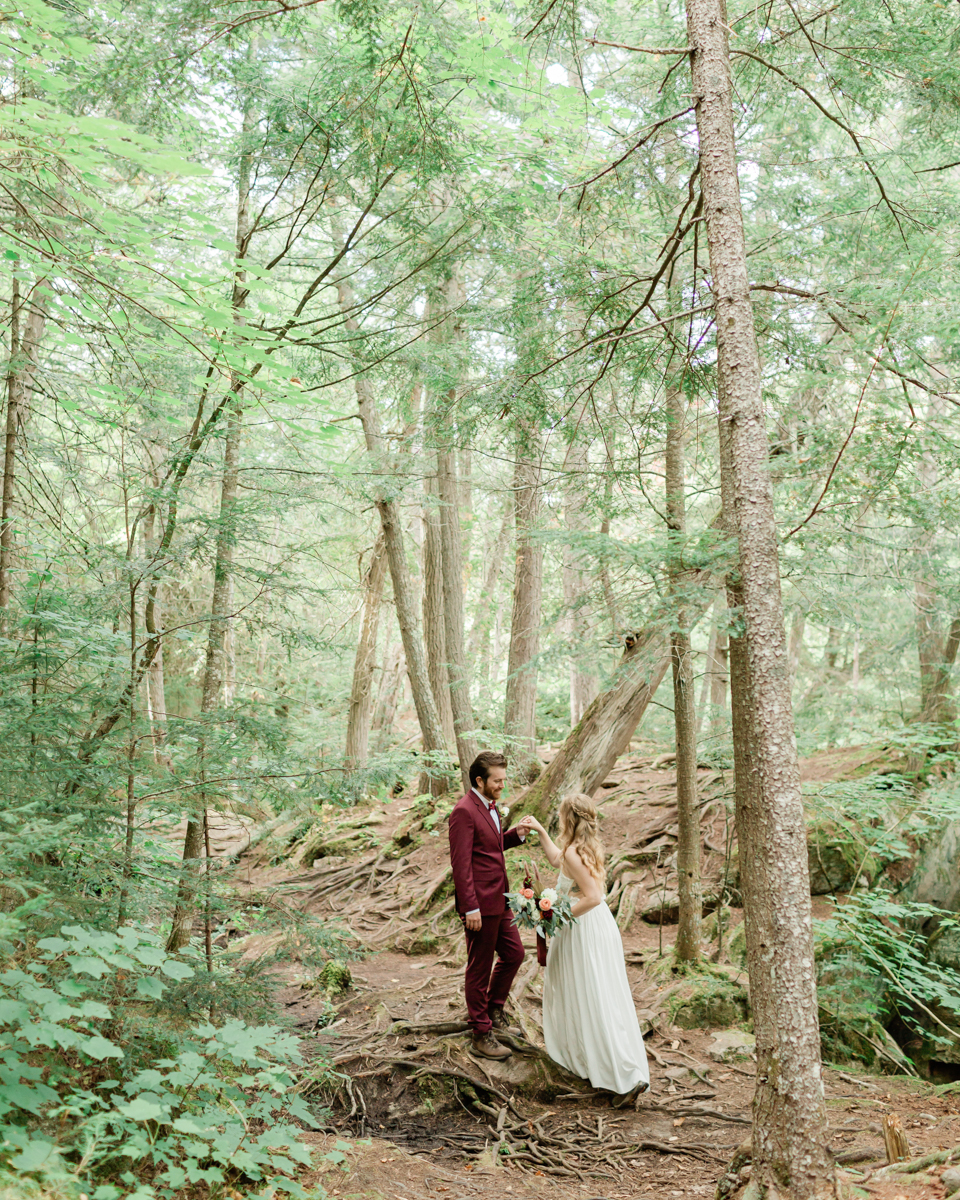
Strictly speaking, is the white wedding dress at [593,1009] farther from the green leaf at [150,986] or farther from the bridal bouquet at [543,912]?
the green leaf at [150,986]

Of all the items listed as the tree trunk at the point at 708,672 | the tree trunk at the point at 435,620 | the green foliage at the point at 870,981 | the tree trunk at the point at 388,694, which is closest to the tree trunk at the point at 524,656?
the tree trunk at the point at 435,620

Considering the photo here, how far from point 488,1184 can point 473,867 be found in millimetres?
1723

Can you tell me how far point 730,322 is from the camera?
3936 mm

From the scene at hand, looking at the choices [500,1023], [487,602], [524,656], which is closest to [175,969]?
[500,1023]

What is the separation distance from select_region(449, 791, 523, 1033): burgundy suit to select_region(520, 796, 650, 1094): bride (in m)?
0.27

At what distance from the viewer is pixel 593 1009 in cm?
479

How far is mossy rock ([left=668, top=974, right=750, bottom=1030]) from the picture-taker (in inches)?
235

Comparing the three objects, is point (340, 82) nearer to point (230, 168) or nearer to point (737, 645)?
point (230, 168)

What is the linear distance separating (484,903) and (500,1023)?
2.88 feet

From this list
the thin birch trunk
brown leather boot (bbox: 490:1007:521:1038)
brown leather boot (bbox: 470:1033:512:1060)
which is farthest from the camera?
brown leather boot (bbox: 490:1007:521:1038)

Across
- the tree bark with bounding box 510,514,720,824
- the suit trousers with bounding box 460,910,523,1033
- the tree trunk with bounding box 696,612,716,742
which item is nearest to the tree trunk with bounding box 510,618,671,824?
the tree bark with bounding box 510,514,720,824

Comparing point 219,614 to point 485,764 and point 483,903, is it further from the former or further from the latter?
point 483,903

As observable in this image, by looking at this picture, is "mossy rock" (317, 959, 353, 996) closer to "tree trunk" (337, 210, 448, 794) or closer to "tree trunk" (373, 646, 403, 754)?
"tree trunk" (337, 210, 448, 794)

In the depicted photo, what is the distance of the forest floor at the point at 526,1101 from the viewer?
3926mm
